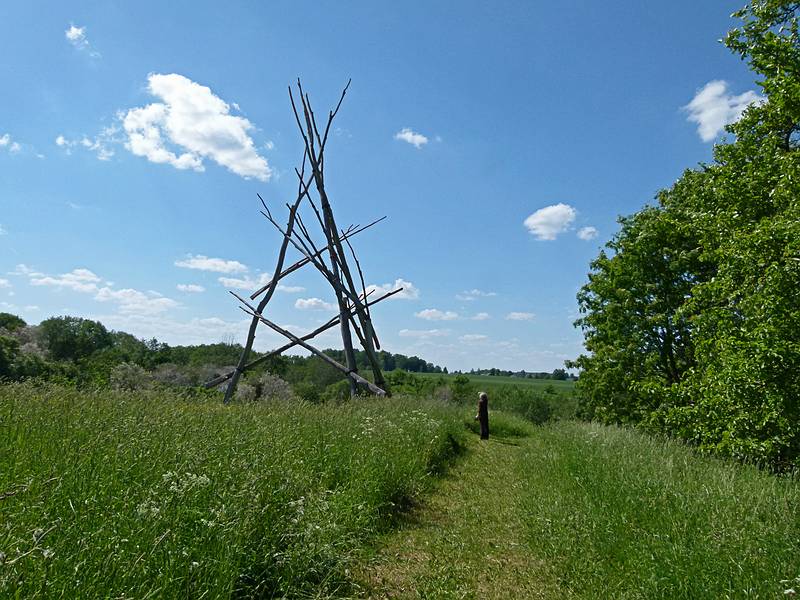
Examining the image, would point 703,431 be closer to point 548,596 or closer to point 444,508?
point 444,508

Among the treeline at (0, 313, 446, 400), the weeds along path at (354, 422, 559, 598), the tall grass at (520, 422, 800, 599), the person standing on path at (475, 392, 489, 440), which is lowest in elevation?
the weeds along path at (354, 422, 559, 598)

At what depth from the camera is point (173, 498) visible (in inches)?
130

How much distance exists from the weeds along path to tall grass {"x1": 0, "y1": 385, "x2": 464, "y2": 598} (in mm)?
351

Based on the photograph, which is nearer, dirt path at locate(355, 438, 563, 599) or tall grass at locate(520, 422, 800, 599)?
tall grass at locate(520, 422, 800, 599)

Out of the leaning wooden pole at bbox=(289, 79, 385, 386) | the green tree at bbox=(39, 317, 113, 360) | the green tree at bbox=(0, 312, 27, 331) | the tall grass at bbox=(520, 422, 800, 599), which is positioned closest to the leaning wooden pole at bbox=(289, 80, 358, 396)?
the leaning wooden pole at bbox=(289, 79, 385, 386)

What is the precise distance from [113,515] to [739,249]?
32.5 feet

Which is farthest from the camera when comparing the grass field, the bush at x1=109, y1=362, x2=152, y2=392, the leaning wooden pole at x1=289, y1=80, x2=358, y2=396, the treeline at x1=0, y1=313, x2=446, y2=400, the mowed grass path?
the treeline at x1=0, y1=313, x2=446, y2=400

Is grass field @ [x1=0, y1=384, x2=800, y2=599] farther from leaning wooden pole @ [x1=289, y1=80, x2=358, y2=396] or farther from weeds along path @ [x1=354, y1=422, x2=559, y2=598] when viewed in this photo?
leaning wooden pole @ [x1=289, y1=80, x2=358, y2=396]

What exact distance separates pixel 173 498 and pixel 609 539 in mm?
4149

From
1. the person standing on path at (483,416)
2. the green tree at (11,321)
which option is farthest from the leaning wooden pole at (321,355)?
the green tree at (11,321)

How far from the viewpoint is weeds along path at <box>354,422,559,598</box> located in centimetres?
431

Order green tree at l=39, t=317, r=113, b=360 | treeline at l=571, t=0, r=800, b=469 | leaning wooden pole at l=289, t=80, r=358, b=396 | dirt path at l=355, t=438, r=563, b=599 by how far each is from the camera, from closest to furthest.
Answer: dirt path at l=355, t=438, r=563, b=599, treeline at l=571, t=0, r=800, b=469, leaning wooden pole at l=289, t=80, r=358, b=396, green tree at l=39, t=317, r=113, b=360

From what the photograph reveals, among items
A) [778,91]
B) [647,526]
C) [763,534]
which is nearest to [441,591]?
[647,526]

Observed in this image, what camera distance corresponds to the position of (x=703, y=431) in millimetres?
9742
